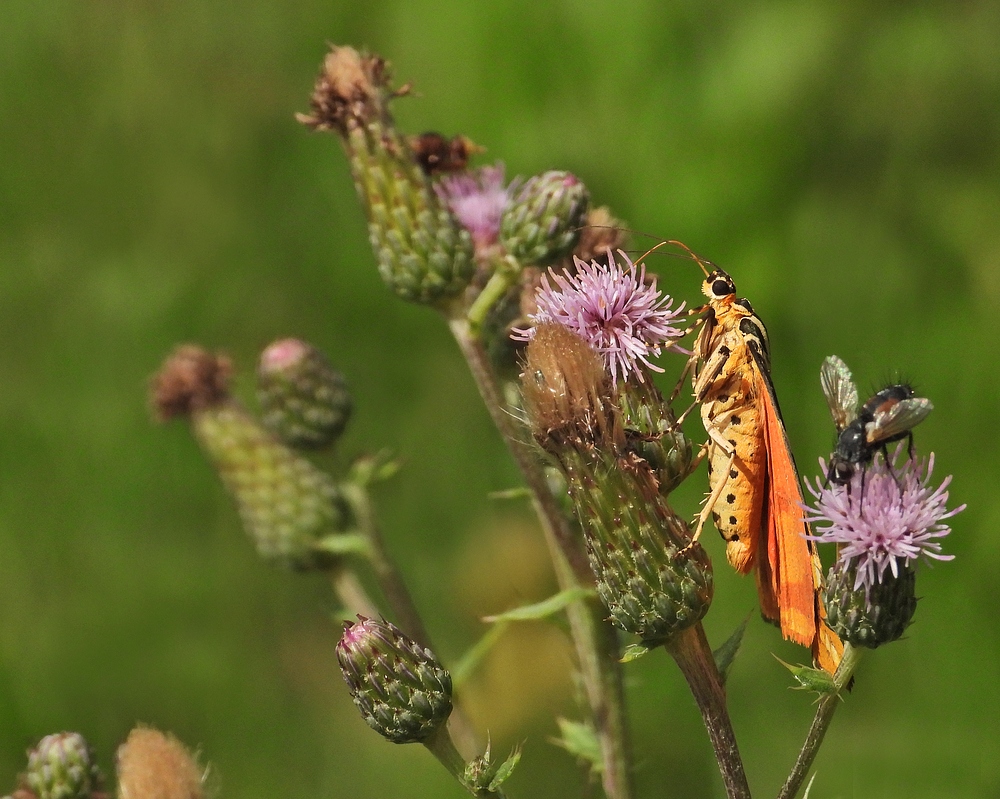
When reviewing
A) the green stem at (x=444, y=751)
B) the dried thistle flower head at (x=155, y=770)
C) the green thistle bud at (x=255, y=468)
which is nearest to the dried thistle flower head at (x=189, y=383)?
the green thistle bud at (x=255, y=468)

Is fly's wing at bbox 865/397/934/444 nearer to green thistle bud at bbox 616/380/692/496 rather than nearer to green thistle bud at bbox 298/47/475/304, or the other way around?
green thistle bud at bbox 616/380/692/496

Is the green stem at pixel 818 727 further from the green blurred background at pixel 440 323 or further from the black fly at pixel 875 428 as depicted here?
the green blurred background at pixel 440 323

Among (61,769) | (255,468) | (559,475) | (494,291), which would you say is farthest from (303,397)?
(61,769)

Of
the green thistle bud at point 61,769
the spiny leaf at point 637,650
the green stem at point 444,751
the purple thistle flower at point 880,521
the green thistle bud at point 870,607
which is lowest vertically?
the green thistle bud at point 61,769

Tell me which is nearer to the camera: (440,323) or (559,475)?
(559,475)

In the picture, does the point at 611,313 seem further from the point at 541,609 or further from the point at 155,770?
the point at 155,770

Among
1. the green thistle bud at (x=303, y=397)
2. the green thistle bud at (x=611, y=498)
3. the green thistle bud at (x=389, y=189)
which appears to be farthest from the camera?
the green thistle bud at (x=303, y=397)

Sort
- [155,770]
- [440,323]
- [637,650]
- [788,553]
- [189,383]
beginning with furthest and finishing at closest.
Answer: [440,323]
[189,383]
[788,553]
[155,770]
[637,650]

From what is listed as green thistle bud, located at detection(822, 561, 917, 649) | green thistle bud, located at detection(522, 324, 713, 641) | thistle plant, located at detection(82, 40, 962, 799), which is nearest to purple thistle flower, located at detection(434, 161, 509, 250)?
thistle plant, located at detection(82, 40, 962, 799)
